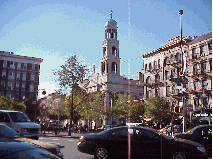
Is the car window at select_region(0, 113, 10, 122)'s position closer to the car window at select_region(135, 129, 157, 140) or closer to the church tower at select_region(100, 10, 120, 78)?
the car window at select_region(135, 129, 157, 140)

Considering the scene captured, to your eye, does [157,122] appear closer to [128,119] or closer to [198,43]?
[128,119]

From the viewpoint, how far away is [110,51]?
6581 cm

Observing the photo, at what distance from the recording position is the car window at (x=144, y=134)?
30.2 feet

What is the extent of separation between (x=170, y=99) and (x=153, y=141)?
113 ft

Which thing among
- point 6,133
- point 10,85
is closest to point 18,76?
point 10,85

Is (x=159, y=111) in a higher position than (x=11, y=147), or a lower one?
higher

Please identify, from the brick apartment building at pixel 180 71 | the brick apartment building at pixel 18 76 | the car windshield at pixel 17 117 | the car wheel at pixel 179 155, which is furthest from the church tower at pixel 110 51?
the car wheel at pixel 179 155

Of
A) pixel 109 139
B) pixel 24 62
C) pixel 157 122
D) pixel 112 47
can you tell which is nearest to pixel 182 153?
pixel 109 139

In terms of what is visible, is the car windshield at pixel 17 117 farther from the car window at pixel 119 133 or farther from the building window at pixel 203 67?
the building window at pixel 203 67

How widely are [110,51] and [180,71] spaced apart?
28745 millimetres

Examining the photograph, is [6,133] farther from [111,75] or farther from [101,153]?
[111,75]

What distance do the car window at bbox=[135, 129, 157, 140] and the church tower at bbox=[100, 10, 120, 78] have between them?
56.5 m

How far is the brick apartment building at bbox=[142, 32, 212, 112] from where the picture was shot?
36.6m

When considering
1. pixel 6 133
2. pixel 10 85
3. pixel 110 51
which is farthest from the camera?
pixel 10 85
